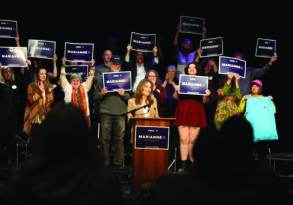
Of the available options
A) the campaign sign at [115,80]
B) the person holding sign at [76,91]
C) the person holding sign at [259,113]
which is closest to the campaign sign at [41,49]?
the person holding sign at [76,91]

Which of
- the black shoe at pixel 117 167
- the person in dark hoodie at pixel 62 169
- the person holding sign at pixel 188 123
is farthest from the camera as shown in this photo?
the black shoe at pixel 117 167

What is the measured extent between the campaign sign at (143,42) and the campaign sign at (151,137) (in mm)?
2321

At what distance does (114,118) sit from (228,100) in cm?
167

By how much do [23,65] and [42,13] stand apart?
2215 millimetres

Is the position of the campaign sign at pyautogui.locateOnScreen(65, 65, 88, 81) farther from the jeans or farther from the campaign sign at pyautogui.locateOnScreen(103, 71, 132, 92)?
the jeans

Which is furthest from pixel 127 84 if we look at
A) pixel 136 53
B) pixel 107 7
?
pixel 107 7

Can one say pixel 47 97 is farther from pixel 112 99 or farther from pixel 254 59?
pixel 254 59

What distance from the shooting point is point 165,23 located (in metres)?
11.0

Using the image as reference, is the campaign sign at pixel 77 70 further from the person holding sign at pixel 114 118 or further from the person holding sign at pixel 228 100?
the person holding sign at pixel 228 100

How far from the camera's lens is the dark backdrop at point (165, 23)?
10.7m

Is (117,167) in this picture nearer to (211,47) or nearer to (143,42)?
(143,42)

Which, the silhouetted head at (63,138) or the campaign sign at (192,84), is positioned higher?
the campaign sign at (192,84)

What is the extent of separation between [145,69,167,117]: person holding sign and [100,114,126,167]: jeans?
23.0 inches

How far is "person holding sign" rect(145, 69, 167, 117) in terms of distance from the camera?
8.73 metres
